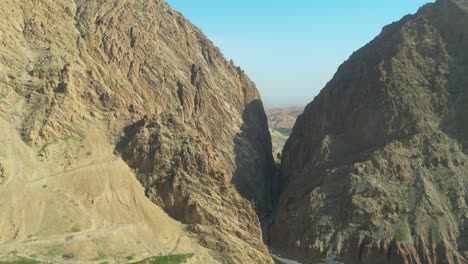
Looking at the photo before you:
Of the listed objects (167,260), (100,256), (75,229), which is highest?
(75,229)

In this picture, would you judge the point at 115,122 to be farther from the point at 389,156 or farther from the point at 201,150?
the point at 389,156

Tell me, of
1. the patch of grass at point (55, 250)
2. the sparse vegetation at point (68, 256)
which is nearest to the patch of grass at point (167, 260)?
the sparse vegetation at point (68, 256)

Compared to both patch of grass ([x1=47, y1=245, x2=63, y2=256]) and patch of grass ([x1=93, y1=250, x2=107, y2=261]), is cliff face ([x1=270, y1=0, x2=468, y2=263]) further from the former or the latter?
patch of grass ([x1=47, y1=245, x2=63, y2=256])

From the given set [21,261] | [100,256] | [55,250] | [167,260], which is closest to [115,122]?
[100,256]

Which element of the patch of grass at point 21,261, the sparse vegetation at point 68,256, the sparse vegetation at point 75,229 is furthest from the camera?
the sparse vegetation at point 75,229

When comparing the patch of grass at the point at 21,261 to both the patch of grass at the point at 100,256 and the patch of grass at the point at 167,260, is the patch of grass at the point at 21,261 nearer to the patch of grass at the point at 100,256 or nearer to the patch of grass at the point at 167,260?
the patch of grass at the point at 100,256

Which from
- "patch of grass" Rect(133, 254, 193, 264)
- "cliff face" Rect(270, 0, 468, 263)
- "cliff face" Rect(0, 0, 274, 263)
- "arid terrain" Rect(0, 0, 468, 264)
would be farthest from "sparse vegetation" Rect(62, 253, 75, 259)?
"cliff face" Rect(270, 0, 468, 263)

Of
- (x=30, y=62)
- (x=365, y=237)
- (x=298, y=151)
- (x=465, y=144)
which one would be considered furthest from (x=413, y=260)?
(x=30, y=62)

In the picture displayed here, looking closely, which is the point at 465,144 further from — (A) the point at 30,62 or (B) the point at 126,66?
(A) the point at 30,62
